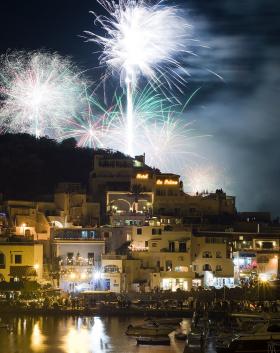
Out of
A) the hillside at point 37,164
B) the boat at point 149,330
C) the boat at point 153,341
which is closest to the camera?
the boat at point 153,341

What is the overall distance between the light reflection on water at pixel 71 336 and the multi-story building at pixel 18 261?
12.6ft

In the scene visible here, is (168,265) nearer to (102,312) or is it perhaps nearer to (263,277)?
(102,312)

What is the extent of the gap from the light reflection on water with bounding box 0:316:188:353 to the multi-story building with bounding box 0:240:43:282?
3848 millimetres

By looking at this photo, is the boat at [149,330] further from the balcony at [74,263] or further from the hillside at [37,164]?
the hillside at [37,164]

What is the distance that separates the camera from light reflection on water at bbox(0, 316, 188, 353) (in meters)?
37.7

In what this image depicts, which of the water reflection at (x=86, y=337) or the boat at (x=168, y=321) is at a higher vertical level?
the boat at (x=168, y=321)

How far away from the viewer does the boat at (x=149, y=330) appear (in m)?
39.7

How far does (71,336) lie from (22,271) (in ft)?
30.4

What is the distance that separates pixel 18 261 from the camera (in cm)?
4962

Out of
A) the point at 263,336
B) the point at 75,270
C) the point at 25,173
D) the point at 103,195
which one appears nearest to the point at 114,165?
the point at 103,195

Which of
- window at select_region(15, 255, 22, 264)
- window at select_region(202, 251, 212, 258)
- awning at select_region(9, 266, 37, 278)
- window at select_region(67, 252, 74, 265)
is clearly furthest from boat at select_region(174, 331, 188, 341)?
window at select_region(15, 255, 22, 264)

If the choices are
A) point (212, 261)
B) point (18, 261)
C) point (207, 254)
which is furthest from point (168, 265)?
point (18, 261)

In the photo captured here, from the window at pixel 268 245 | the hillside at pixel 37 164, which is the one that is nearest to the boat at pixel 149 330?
the window at pixel 268 245

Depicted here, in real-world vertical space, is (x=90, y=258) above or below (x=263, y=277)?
above
